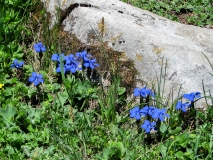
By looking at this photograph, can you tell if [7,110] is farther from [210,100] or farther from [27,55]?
[210,100]

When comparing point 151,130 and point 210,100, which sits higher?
point 210,100

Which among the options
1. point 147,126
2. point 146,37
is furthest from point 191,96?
point 146,37

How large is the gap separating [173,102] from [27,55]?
1521 millimetres

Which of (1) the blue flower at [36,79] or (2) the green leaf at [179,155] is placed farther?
(1) the blue flower at [36,79]

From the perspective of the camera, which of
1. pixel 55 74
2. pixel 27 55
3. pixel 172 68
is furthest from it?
pixel 27 55

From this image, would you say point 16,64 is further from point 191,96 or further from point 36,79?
point 191,96

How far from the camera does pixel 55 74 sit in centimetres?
398

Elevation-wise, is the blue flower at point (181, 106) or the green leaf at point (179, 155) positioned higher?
the blue flower at point (181, 106)

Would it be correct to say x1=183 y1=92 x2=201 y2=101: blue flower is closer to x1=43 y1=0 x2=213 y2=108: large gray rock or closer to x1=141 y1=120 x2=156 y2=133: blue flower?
x1=43 y1=0 x2=213 y2=108: large gray rock

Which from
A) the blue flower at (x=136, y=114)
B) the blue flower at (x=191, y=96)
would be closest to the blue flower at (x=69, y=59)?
the blue flower at (x=136, y=114)

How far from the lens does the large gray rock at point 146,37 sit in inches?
143

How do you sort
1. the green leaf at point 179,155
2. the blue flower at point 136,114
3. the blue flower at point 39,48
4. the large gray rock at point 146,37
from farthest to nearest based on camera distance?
the blue flower at point 39,48
the large gray rock at point 146,37
the blue flower at point 136,114
the green leaf at point 179,155

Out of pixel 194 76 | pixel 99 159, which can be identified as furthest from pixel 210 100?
pixel 99 159

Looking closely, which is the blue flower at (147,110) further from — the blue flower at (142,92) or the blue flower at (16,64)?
the blue flower at (16,64)
